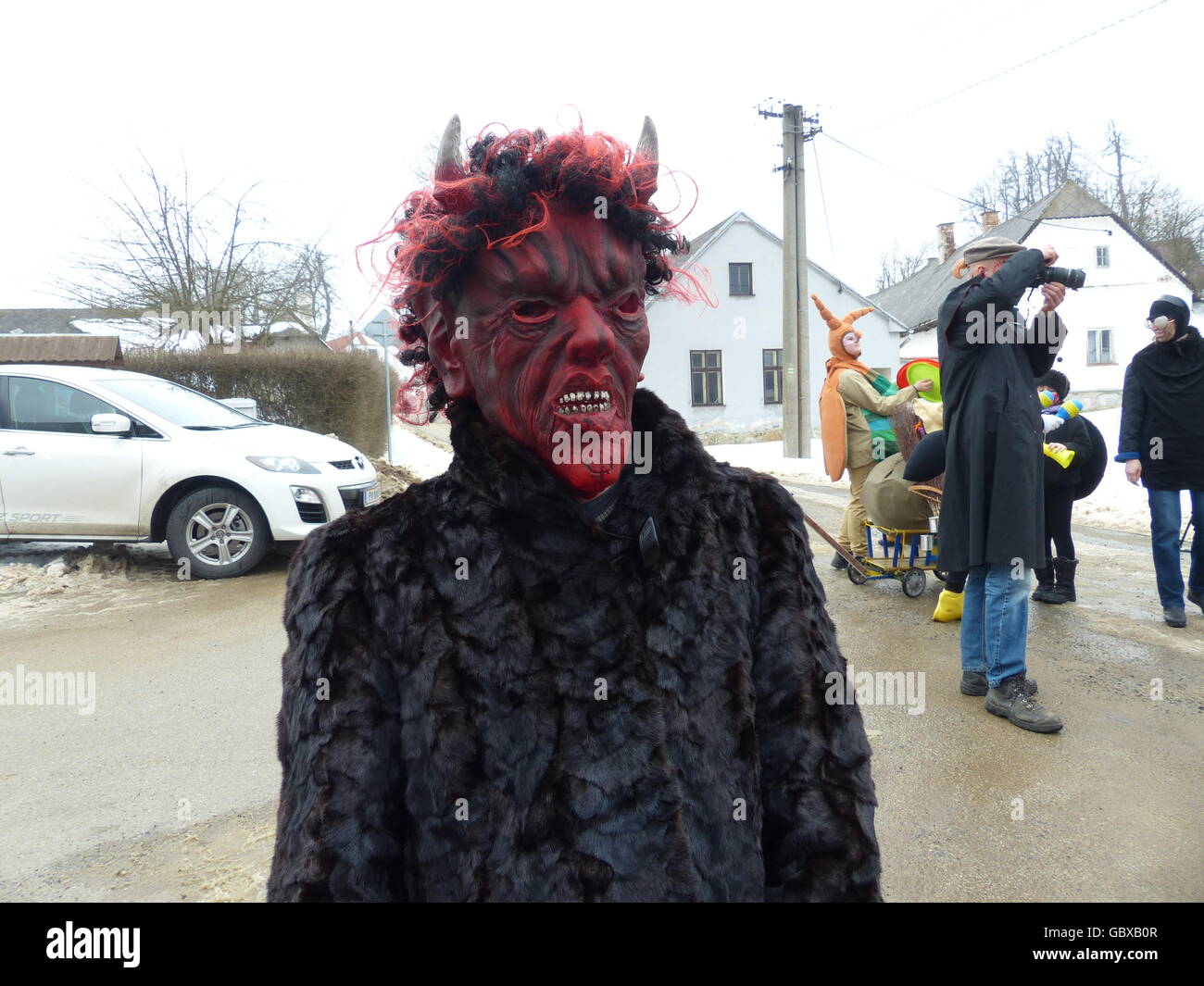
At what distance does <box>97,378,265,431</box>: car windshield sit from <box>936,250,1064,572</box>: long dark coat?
6.23 meters

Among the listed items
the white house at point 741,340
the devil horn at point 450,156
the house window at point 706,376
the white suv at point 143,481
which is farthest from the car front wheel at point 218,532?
the house window at point 706,376

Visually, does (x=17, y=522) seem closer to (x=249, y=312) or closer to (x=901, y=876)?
(x=901, y=876)

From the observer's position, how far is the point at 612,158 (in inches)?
54.6

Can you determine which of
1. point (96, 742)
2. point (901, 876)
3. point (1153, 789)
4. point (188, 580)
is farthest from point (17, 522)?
point (1153, 789)

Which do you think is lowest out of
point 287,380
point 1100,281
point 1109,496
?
point 1109,496

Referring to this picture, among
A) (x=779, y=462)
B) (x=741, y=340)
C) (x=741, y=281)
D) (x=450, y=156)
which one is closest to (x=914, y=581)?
(x=450, y=156)

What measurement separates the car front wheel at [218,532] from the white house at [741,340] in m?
21.7

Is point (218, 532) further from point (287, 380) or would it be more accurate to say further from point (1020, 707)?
point (287, 380)

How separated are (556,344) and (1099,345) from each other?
3590 centimetres

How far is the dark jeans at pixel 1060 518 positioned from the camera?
5840 millimetres

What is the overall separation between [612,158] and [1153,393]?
5.36 meters

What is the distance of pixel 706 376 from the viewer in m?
28.7
